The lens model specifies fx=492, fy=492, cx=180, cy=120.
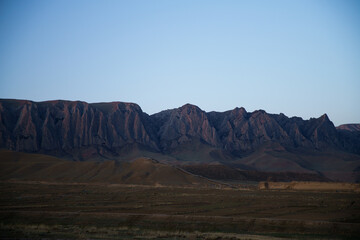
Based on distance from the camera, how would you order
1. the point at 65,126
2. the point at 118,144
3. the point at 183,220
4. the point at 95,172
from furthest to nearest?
the point at 118,144, the point at 65,126, the point at 95,172, the point at 183,220

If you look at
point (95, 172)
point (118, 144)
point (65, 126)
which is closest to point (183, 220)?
point (95, 172)

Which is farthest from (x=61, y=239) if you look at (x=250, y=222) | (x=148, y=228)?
(x=250, y=222)

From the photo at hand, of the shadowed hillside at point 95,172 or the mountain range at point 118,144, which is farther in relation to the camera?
the mountain range at point 118,144

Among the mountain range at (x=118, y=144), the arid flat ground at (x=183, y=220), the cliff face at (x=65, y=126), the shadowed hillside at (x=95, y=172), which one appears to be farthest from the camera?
the cliff face at (x=65, y=126)

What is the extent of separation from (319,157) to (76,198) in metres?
136

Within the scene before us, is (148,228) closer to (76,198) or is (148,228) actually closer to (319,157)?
(76,198)

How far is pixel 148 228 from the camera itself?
38.3 metres

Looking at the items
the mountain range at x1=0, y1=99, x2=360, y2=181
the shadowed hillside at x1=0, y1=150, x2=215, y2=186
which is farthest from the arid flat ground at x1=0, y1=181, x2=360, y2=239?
the mountain range at x1=0, y1=99, x2=360, y2=181

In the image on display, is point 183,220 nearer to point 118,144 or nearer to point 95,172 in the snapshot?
point 95,172

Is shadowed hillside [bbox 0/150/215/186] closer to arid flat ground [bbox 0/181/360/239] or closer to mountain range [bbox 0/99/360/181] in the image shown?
arid flat ground [bbox 0/181/360/239]

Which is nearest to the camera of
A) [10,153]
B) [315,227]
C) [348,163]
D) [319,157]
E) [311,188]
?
[315,227]

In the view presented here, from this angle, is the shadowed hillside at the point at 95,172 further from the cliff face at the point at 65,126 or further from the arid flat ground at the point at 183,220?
the cliff face at the point at 65,126

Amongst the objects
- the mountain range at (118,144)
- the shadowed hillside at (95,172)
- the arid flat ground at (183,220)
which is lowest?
the arid flat ground at (183,220)

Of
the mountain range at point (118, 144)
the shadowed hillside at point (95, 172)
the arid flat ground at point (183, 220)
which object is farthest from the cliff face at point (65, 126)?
the arid flat ground at point (183, 220)
